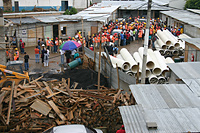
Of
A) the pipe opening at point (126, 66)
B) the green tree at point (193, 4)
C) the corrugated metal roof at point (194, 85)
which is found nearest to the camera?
the corrugated metal roof at point (194, 85)

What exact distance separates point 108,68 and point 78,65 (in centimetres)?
435

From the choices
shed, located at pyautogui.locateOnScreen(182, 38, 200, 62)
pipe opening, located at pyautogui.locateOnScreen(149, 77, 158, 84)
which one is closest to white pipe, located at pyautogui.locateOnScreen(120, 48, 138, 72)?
pipe opening, located at pyautogui.locateOnScreen(149, 77, 158, 84)

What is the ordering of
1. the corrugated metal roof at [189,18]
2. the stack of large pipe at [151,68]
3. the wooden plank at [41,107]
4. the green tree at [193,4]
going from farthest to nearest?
1. the green tree at [193,4]
2. the corrugated metal roof at [189,18]
3. the stack of large pipe at [151,68]
4. the wooden plank at [41,107]

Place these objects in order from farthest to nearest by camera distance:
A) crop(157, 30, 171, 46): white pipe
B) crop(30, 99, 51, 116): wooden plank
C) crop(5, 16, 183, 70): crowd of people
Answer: crop(157, 30, 171, 46): white pipe, crop(5, 16, 183, 70): crowd of people, crop(30, 99, 51, 116): wooden plank

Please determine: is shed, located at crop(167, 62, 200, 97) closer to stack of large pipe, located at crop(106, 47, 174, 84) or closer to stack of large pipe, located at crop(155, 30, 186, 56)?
stack of large pipe, located at crop(106, 47, 174, 84)

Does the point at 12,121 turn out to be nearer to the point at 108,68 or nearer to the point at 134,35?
the point at 108,68

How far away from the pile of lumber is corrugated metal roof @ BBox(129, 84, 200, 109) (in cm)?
259

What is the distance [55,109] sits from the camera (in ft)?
38.5

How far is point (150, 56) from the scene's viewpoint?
57.9 feet

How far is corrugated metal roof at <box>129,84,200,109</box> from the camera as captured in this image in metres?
8.47

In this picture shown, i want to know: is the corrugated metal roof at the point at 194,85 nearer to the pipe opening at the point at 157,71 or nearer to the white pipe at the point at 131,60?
the pipe opening at the point at 157,71

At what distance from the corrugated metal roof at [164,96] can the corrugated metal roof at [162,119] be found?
0.31 metres

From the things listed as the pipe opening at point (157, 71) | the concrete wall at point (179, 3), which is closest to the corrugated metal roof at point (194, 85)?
the pipe opening at point (157, 71)

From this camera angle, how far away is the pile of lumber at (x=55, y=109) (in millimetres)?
11414
